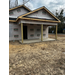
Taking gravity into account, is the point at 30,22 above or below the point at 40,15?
below

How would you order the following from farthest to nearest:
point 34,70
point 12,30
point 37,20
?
point 12,30, point 37,20, point 34,70

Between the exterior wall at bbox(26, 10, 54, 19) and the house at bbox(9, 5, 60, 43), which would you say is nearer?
the house at bbox(9, 5, 60, 43)

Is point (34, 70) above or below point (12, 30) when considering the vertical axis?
below

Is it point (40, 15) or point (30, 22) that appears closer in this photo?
point (30, 22)

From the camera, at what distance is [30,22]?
8.86 metres

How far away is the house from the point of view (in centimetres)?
896

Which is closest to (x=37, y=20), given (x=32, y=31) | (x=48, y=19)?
(x=48, y=19)

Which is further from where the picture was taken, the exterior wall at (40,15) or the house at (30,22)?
the exterior wall at (40,15)

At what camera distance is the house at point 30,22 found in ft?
29.4
